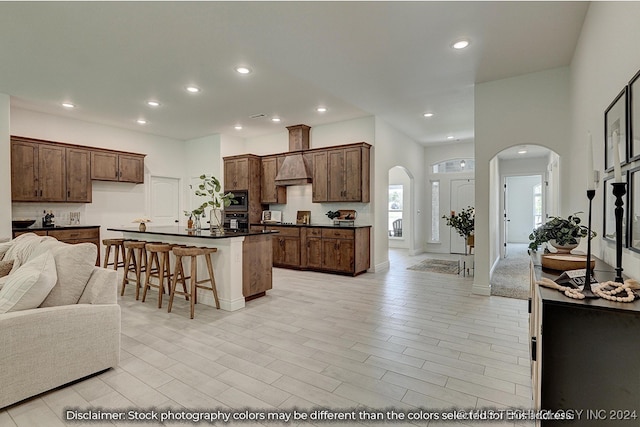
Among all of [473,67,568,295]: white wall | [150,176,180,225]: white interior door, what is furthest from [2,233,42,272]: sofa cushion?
[473,67,568,295]: white wall

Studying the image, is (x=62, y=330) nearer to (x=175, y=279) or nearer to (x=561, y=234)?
(x=175, y=279)

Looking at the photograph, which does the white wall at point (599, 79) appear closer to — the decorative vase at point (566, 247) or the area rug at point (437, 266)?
the decorative vase at point (566, 247)

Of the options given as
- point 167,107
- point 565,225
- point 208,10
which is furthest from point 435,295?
point 167,107

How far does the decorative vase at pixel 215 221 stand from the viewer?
4.63m

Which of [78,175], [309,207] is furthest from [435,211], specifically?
[78,175]

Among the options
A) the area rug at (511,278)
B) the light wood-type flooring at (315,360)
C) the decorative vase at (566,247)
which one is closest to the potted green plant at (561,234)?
the decorative vase at (566,247)

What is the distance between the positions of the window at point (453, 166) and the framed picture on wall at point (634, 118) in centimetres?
749

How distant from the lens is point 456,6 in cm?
285

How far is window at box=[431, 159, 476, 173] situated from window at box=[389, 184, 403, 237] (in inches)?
50.1

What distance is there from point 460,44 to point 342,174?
3.22 meters

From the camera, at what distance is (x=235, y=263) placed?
159 inches

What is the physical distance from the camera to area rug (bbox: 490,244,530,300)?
4.78 m

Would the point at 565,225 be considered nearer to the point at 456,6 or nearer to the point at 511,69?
the point at 456,6

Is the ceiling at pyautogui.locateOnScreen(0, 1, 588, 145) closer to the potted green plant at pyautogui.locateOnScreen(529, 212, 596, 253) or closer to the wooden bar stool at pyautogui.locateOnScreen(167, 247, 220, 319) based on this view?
the potted green plant at pyautogui.locateOnScreen(529, 212, 596, 253)
